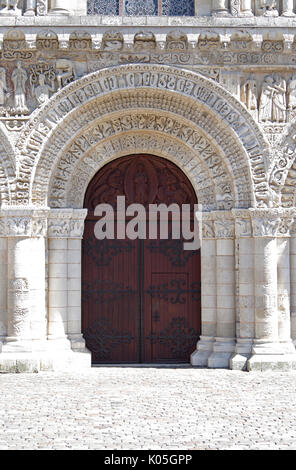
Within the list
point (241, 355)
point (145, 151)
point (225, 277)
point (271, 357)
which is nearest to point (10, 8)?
point (145, 151)

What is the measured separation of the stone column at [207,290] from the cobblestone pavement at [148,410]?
2.16ft

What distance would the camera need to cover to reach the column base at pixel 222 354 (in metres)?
14.8

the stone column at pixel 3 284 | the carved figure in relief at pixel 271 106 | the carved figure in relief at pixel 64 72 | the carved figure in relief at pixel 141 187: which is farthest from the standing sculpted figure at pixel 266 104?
the stone column at pixel 3 284

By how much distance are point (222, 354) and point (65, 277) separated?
121 inches

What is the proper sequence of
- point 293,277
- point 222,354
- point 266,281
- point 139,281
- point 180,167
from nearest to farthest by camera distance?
point 266,281
point 222,354
point 293,277
point 180,167
point 139,281

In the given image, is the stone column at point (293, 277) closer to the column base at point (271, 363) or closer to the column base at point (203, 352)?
the column base at point (271, 363)

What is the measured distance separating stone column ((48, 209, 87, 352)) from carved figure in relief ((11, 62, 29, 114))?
189 cm

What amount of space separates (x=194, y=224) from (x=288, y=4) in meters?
4.22

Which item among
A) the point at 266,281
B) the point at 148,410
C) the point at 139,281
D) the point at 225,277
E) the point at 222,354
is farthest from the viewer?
the point at 139,281

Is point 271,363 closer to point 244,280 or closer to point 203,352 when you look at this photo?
point 203,352

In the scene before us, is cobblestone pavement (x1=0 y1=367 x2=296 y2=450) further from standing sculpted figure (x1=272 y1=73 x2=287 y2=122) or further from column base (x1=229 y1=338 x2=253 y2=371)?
standing sculpted figure (x1=272 y1=73 x2=287 y2=122)

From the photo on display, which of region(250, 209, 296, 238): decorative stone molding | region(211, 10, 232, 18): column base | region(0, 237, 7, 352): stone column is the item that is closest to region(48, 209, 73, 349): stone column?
region(0, 237, 7, 352): stone column

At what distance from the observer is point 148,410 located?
1101 centimetres

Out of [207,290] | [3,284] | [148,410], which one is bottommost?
[148,410]
